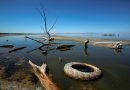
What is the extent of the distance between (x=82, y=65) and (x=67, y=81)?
11.7 feet

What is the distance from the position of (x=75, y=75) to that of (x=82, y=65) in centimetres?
290

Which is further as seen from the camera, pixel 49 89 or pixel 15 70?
pixel 15 70

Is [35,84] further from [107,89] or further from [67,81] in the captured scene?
[107,89]

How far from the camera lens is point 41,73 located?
11.3 metres

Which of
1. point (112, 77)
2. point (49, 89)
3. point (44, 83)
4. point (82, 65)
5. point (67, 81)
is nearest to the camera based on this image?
point (49, 89)

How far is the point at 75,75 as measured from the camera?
37.4 feet

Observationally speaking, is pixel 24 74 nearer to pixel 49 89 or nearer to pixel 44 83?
pixel 44 83

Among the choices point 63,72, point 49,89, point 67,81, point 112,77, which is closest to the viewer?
point 49,89

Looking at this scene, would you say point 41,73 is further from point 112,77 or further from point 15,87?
point 112,77

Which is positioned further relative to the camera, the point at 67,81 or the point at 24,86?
the point at 67,81

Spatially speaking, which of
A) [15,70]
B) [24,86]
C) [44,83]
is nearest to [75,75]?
[44,83]

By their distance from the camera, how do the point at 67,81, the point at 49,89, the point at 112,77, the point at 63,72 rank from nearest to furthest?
the point at 49,89 → the point at 67,81 → the point at 112,77 → the point at 63,72

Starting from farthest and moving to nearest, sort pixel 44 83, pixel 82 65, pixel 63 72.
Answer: pixel 82 65 → pixel 63 72 → pixel 44 83

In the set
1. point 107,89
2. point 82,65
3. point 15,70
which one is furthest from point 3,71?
point 107,89
